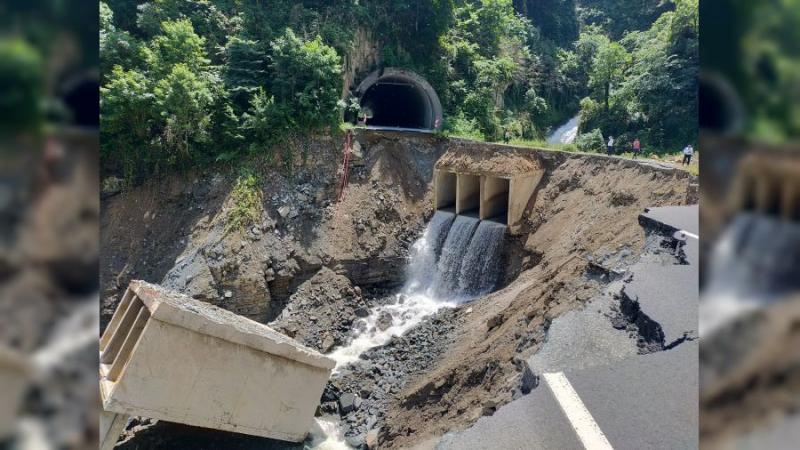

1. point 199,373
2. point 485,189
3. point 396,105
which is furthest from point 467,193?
point 199,373

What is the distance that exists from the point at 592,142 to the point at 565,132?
676cm

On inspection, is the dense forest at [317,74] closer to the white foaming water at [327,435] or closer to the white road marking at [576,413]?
the white foaming water at [327,435]

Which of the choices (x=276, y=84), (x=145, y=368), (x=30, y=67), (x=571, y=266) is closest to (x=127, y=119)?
(x=276, y=84)

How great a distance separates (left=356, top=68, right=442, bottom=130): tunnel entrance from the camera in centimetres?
1959

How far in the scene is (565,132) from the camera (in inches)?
1024

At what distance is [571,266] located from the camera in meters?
10.2

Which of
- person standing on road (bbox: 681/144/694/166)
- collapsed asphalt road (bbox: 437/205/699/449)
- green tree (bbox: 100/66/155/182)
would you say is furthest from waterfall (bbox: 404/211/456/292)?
green tree (bbox: 100/66/155/182)

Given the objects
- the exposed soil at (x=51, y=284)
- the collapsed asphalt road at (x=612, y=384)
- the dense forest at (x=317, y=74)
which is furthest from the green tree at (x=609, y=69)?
the exposed soil at (x=51, y=284)

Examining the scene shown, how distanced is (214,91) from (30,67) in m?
15.5

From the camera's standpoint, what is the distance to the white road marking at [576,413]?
4820 mm

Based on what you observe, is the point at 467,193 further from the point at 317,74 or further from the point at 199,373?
the point at 199,373

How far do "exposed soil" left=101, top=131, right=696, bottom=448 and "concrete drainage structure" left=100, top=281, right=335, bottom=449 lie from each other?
71.0 inches

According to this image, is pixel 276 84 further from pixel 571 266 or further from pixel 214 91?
pixel 571 266

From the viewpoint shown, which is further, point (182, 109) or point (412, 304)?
point (182, 109)
